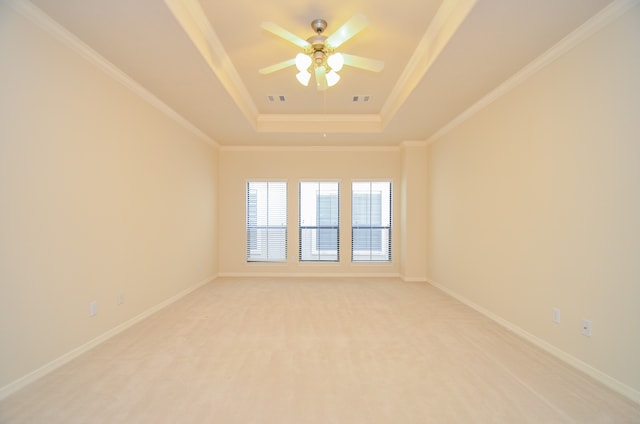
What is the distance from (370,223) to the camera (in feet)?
21.9

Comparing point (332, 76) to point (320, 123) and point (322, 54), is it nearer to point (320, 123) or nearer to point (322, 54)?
point (322, 54)

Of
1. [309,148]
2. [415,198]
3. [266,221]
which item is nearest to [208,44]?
[309,148]

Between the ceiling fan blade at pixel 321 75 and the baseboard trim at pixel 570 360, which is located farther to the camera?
the ceiling fan blade at pixel 321 75

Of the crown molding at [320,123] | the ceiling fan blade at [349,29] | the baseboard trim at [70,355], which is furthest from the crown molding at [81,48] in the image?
the baseboard trim at [70,355]

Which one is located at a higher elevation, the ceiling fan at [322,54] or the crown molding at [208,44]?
the crown molding at [208,44]

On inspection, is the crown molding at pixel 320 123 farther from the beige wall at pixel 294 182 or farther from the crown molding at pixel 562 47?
the crown molding at pixel 562 47

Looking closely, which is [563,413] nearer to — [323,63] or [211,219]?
[323,63]

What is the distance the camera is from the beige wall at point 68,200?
2178mm

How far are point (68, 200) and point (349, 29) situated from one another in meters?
2.70

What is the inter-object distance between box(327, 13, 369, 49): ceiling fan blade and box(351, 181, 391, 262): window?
419 cm

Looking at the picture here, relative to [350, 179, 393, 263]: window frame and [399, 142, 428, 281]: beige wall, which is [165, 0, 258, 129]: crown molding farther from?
[399, 142, 428, 281]: beige wall

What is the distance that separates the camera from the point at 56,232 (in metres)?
2.54

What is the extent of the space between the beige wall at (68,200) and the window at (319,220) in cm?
295

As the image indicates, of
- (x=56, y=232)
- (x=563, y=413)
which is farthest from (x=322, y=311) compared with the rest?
(x=56, y=232)
